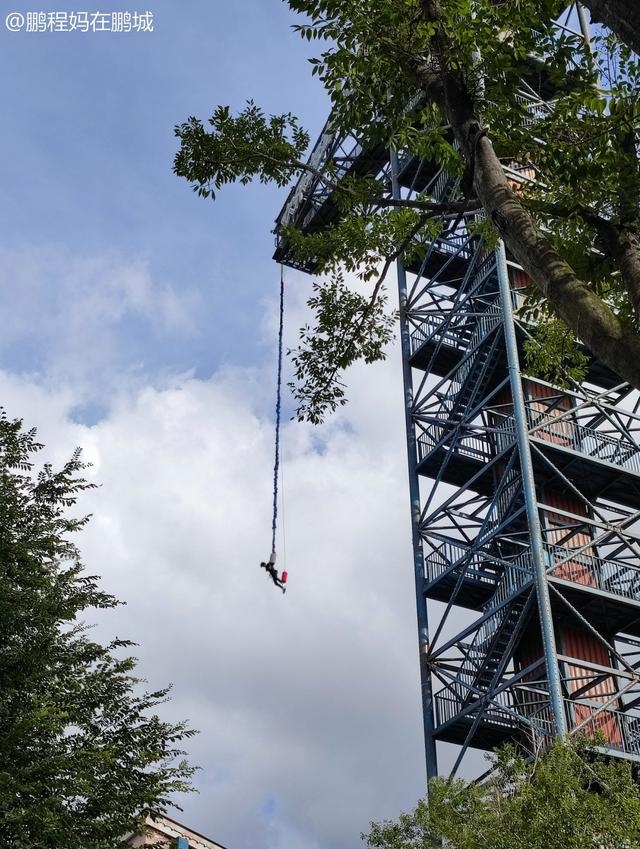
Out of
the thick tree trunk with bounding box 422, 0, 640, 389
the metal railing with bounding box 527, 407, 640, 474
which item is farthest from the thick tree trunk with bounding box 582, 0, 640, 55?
the metal railing with bounding box 527, 407, 640, 474

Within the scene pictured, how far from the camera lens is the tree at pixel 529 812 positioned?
1584 centimetres

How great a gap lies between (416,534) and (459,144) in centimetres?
2445

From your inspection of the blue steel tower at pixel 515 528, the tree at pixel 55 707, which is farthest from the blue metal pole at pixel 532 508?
the tree at pixel 55 707

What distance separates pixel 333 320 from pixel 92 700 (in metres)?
6.96

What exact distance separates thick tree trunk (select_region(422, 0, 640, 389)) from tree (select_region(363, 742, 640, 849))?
32.9ft

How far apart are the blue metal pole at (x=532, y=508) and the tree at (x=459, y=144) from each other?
15845 millimetres

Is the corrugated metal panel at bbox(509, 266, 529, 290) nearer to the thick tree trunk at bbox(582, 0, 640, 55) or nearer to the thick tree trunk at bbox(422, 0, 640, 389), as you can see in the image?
the thick tree trunk at bbox(422, 0, 640, 389)

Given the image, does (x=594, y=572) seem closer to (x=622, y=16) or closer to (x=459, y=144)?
(x=459, y=144)

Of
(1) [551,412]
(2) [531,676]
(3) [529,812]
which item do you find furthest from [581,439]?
(3) [529,812]

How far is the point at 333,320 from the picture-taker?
1204 centimetres

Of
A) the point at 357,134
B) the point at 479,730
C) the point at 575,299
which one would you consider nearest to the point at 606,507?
the point at 479,730

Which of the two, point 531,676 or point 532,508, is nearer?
point 532,508

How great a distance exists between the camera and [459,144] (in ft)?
32.6

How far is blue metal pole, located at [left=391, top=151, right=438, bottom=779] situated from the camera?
98.4 ft
